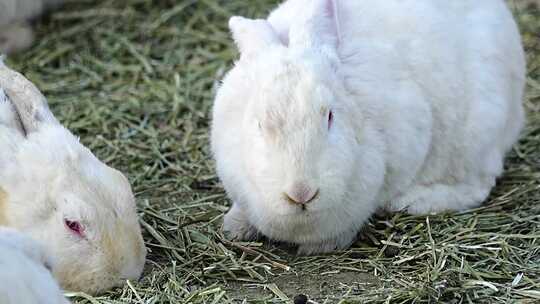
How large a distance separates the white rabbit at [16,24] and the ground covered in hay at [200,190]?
10 centimetres

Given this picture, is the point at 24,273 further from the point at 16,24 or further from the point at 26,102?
the point at 16,24

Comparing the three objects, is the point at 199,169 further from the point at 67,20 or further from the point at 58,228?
the point at 67,20

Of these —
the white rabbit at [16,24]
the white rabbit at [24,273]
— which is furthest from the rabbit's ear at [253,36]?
the white rabbit at [16,24]

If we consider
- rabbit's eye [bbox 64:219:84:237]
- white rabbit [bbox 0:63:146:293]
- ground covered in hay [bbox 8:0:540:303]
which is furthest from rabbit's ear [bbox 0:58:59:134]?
ground covered in hay [bbox 8:0:540:303]

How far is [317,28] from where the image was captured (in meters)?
A: 5.45

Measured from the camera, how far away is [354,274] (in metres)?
5.24

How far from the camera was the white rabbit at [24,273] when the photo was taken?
3.67 meters

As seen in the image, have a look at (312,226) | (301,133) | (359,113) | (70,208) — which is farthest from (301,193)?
(70,208)

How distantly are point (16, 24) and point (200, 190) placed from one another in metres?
2.49

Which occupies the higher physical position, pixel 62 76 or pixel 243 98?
pixel 243 98

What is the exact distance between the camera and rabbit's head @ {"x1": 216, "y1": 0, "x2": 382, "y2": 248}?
4.92m

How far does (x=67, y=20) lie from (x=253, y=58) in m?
3.34

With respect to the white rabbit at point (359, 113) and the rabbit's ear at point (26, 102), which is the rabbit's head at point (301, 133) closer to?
the white rabbit at point (359, 113)

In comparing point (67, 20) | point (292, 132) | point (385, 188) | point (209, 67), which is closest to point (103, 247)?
point (292, 132)
